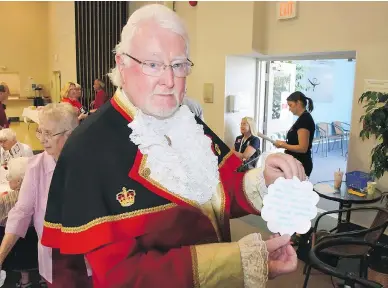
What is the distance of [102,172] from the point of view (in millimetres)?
1045

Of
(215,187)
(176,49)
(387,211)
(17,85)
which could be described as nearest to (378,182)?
(387,211)

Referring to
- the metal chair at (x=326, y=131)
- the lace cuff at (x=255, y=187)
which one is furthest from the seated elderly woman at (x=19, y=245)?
the metal chair at (x=326, y=131)

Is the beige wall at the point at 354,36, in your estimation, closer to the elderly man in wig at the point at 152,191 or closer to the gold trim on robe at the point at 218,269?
the elderly man in wig at the point at 152,191

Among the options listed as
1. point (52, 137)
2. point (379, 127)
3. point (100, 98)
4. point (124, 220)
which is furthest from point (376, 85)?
point (100, 98)

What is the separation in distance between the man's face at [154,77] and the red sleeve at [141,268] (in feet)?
1.35

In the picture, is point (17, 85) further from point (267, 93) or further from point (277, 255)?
point (277, 255)

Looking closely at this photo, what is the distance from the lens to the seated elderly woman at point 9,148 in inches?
139

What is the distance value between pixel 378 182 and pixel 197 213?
134 inches

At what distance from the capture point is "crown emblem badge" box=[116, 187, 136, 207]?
1049mm

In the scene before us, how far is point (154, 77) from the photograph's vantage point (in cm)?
110

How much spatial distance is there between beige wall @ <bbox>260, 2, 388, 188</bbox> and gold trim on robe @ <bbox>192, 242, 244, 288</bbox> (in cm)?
347

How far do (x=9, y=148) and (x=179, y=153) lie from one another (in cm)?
286

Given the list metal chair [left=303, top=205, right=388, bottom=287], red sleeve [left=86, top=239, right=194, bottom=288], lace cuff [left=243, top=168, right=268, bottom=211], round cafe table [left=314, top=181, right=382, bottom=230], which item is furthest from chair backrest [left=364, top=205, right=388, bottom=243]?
red sleeve [left=86, top=239, right=194, bottom=288]

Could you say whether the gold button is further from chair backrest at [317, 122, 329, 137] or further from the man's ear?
chair backrest at [317, 122, 329, 137]
